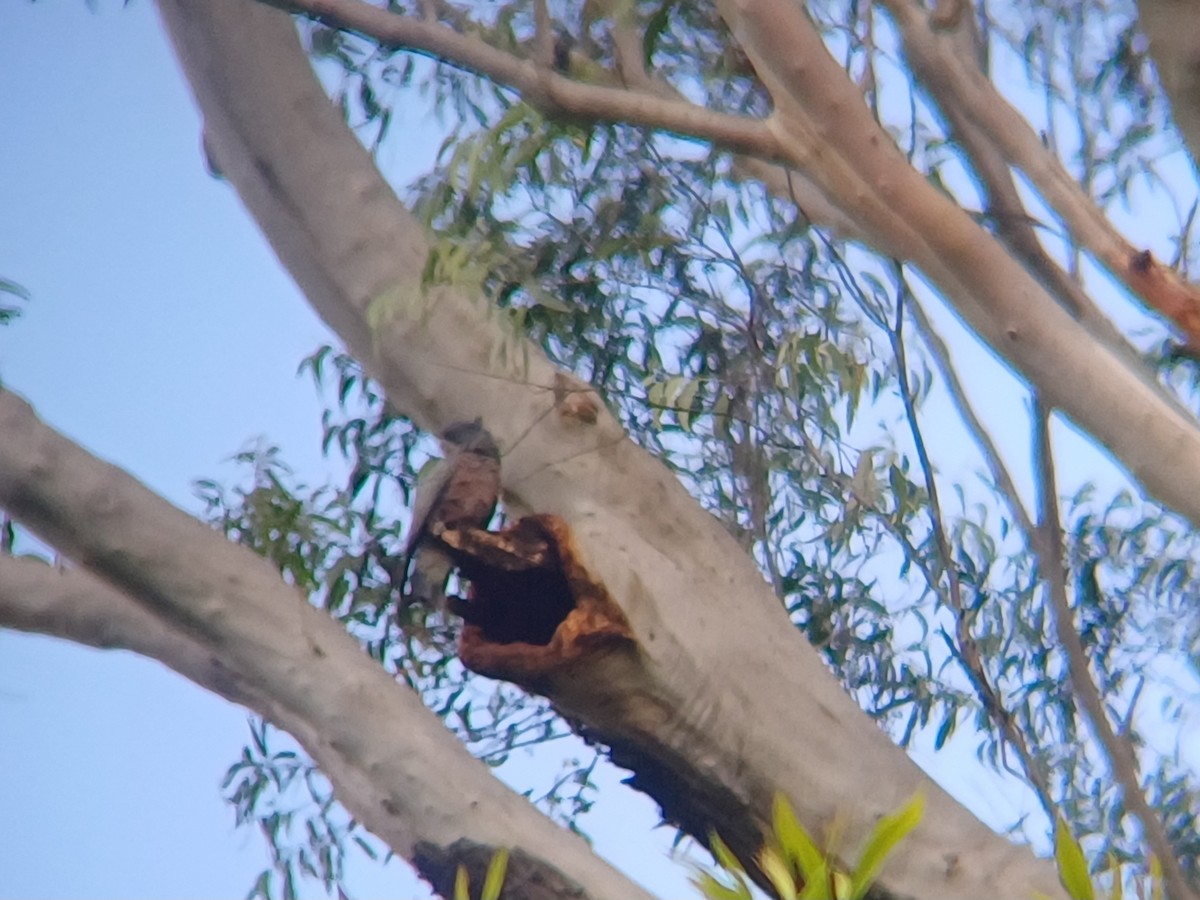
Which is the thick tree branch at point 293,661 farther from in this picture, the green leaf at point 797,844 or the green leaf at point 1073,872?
the green leaf at point 1073,872

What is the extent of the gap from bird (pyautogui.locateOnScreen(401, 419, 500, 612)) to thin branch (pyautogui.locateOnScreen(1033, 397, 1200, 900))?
69 cm

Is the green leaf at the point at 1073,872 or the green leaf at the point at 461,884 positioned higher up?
the green leaf at the point at 1073,872

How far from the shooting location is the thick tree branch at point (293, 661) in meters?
1.40

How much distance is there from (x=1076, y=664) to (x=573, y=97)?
1034 mm

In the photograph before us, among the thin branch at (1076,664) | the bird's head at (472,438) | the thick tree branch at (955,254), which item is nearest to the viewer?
the thick tree branch at (955,254)

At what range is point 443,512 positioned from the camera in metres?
1.46

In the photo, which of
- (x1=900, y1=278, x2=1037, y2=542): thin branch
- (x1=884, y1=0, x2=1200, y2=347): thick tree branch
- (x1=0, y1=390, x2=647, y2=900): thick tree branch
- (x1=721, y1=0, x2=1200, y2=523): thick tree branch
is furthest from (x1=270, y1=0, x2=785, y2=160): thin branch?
(x1=900, y1=278, x2=1037, y2=542): thin branch

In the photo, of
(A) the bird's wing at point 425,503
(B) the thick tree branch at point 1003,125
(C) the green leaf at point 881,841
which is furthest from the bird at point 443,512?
(B) the thick tree branch at point 1003,125

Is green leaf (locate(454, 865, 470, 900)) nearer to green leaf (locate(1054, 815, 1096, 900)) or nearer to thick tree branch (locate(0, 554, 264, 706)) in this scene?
thick tree branch (locate(0, 554, 264, 706))

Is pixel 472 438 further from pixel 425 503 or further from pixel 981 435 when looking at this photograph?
pixel 981 435

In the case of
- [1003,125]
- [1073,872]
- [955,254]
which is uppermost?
[1003,125]

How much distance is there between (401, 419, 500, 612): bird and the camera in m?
1.46

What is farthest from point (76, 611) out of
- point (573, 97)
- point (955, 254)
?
point (955, 254)

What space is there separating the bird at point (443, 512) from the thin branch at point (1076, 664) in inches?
27.0
